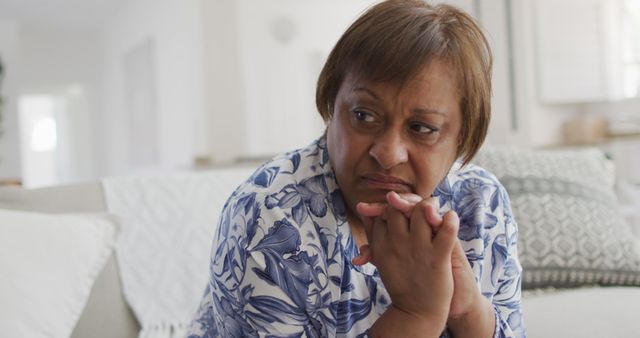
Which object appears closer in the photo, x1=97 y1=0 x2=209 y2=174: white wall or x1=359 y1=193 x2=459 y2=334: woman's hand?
x1=359 y1=193 x2=459 y2=334: woman's hand

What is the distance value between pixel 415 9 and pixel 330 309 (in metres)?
0.40

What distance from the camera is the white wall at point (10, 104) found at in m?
7.96

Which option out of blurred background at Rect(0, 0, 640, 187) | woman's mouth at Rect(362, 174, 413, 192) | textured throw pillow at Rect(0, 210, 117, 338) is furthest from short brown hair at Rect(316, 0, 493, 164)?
blurred background at Rect(0, 0, 640, 187)

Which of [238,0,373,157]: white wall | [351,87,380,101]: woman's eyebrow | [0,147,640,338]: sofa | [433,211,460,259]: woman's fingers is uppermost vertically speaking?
[238,0,373,157]: white wall

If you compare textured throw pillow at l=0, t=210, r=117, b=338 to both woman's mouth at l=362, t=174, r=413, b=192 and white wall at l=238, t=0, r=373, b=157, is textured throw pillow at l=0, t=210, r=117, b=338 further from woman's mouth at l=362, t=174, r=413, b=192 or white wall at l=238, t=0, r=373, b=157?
white wall at l=238, t=0, r=373, b=157

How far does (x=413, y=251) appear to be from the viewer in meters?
0.76

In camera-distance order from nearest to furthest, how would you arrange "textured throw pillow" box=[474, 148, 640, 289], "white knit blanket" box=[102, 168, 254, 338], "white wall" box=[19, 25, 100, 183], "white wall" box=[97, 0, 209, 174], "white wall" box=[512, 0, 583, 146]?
"white knit blanket" box=[102, 168, 254, 338]
"textured throw pillow" box=[474, 148, 640, 289]
"white wall" box=[512, 0, 583, 146]
"white wall" box=[97, 0, 209, 174]
"white wall" box=[19, 25, 100, 183]

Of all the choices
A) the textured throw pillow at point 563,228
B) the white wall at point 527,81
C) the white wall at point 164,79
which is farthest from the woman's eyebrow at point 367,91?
the white wall at point 164,79

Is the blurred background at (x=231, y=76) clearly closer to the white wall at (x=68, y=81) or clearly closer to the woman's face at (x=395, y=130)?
the white wall at (x=68, y=81)

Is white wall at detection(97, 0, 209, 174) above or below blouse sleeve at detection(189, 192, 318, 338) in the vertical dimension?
above

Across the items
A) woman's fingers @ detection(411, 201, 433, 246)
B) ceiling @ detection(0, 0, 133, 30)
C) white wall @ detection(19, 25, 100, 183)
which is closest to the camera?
woman's fingers @ detection(411, 201, 433, 246)

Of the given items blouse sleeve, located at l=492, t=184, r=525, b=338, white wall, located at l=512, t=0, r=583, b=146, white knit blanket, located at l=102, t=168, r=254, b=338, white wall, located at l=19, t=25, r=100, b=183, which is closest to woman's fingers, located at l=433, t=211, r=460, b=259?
blouse sleeve, located at l=492, t=184, r=525, b=338

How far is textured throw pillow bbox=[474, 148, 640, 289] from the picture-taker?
5.38 feet

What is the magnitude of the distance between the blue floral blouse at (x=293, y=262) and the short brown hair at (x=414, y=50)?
0.41ft
